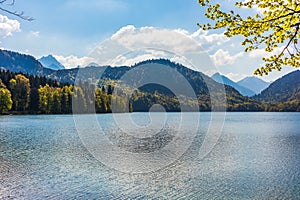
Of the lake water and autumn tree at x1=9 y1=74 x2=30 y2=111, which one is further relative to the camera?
autumn tree at x1=9 y1=74 x2=30 y2=111

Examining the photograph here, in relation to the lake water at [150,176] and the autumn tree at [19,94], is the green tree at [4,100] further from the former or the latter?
the lake water at [150,176]

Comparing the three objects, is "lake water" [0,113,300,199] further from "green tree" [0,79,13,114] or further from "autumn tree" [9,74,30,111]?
"autumn tree" [9,74,30,111]

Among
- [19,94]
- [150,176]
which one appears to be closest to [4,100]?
Answer: [19,94]

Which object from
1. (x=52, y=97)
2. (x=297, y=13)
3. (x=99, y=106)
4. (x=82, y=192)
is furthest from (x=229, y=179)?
(x=99, y=106)

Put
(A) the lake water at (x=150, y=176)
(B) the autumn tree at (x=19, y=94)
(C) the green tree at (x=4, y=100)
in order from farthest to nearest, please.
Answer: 1. (B) the autumn tree at (x=19, y=94)
2. (C) the green tree at (x=4, y=100)
3. (A) the lake water at (x=150, y=176)

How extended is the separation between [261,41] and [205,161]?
20288mm

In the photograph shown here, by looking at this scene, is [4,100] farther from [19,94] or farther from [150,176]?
[150,176]

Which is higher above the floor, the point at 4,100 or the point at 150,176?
the point at 4,100

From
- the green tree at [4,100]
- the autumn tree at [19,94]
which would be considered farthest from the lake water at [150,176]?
the autumn tree at [19,94]

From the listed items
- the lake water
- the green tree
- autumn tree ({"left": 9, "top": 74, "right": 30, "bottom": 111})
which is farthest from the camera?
autumn tree ({"left": 9, "top": 74, "right": 30, "bottom": 111})

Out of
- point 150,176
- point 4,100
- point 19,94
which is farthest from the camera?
point 19,94

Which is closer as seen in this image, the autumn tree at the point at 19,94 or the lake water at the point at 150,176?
the lake water at the point at 150,176

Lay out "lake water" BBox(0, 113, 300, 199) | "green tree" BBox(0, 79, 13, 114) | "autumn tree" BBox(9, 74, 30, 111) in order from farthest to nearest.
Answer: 1. "autumn tree" BBox(9, 74, 30, 111)
2. "green tree" BBox(0, 79, 13, 114)
3. "lake water" BBox(0, 113, 300, 199)

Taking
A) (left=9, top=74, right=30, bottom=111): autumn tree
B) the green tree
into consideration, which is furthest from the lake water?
(left=9, top=74, right=30, bottom=111): autumn tree
